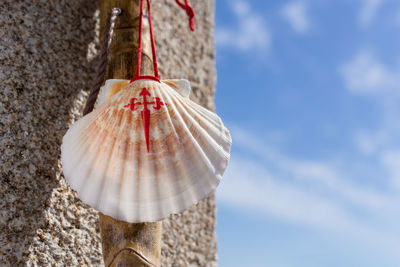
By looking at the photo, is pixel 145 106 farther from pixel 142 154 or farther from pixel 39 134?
pixel 39 134

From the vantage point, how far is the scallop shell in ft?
3.15

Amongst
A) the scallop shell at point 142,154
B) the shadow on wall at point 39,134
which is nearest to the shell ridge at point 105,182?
the scallop shell at point 142,154

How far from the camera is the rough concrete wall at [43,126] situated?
3.59 ft

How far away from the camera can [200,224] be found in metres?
1.63

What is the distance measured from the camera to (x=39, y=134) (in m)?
1.17

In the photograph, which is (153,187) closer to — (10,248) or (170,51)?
(10,248)

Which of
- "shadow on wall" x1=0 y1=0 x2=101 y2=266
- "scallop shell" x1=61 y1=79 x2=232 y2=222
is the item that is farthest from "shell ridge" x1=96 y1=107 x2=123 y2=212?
"shadow on wall" x1=0 y1=0 x2=101 y2=266

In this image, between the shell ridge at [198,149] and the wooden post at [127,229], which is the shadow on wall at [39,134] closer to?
the wooden post at [127,229]

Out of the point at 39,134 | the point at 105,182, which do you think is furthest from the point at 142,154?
the point at 39,134

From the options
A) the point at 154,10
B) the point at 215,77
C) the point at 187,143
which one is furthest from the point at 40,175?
the point at 215,77

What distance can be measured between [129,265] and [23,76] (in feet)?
1.88

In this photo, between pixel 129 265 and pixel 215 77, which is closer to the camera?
pixel 129 265

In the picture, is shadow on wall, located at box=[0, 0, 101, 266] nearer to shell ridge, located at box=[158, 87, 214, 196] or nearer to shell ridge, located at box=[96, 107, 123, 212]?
shell ridge, located at box=[96, 107, 123, 212]

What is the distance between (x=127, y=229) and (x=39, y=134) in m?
0.38
